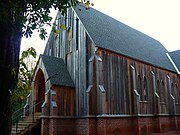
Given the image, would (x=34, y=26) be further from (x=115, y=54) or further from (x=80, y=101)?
(x=115, y=54)

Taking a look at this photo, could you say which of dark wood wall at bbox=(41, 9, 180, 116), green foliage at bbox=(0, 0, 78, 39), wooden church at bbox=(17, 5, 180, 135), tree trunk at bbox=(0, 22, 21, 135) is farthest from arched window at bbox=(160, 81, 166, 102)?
tree trunk at bbox=(0, 22, 21, 135)

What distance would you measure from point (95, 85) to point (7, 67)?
14.2 meters

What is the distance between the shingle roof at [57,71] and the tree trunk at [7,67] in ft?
45.5

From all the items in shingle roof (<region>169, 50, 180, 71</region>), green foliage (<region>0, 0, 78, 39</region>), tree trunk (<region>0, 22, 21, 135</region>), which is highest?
shingle roof (<region>169, 50, 180, 71</region>)

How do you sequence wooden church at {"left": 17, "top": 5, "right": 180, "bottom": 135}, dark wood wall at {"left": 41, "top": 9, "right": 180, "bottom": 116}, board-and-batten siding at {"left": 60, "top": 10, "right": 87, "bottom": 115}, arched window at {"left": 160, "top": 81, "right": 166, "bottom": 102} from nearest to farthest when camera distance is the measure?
1. wooden church at {"left": 17, "top": 5, "right": 180, "bottom": 135}
2. dark wood wall at {"left": 41, "top": 9, "right": 180, "bottom": 116}
3. board-and-batten siding at {"left": 60, "top": 10, "right": 87, "bottom": 115}
4. arched window at {"left": 160, "top": 81, "right": 166, "bottom": 102}

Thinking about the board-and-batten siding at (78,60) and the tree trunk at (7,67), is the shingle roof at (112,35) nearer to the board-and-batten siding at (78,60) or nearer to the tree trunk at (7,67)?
the board-and-batten siding at (78,60)

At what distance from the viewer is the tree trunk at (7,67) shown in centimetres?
378

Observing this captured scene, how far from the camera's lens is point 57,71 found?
19.6m

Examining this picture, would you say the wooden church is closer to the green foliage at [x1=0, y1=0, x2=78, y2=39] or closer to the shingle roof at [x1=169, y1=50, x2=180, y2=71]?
the shingle roof at [x1=169, y1=50, x2=180, y2=71]

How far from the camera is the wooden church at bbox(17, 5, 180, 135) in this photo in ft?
57.3

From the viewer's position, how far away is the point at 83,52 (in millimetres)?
19438

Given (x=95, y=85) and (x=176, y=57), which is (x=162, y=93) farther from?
(x=95, y=85)

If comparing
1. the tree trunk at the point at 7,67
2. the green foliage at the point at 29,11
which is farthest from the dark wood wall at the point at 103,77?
the tree trunk at the point at 7,67

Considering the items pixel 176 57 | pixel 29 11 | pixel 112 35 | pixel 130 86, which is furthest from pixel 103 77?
pixel 176 57
